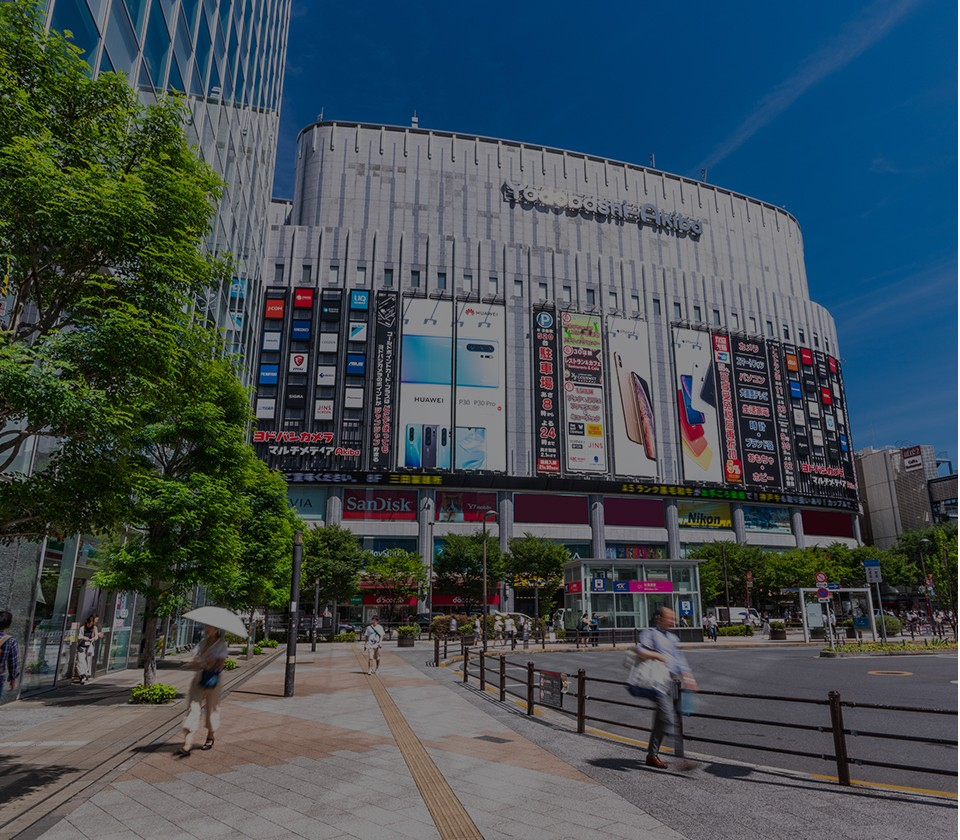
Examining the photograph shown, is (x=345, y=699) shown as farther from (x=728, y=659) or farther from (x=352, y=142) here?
(x=352, y=142)

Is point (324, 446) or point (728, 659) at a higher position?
point (324, 446)

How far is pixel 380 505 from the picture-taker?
62750 mm

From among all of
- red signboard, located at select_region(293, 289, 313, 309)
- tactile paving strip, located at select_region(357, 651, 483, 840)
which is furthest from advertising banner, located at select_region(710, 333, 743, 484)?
tactile paving strip, located at select_region(357, 651, 483, 840)

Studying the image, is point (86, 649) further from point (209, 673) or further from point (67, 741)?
point (209, 673)

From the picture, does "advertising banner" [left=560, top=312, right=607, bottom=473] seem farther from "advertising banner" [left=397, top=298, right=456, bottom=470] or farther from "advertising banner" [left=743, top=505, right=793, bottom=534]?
"advertising banner" [left=743, top=505, right=793, bottom=534]

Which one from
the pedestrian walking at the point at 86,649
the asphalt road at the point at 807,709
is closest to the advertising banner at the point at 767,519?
the asphalt road at the point at 807,709

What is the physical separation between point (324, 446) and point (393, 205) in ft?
93.5

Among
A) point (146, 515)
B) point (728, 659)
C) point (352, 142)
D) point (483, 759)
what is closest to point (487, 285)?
point (352, 142)

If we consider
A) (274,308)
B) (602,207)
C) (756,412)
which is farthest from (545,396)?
(274,308)

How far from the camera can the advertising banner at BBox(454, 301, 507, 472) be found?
63.4 m

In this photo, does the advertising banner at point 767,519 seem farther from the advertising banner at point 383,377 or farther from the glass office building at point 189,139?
the glass office building at point 189,139

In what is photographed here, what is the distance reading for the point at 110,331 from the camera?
6.70 metres

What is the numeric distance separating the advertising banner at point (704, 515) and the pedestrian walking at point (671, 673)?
6441cm

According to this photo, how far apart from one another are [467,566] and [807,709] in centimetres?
4183
